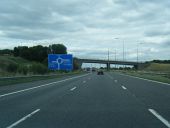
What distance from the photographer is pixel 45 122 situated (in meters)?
11.0

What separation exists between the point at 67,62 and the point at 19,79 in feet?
99.5

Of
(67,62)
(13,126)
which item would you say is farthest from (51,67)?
(13,126)

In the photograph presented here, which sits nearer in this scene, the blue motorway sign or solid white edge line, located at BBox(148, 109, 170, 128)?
solid white edge line, located at BBox(148, 109, 170, 128)

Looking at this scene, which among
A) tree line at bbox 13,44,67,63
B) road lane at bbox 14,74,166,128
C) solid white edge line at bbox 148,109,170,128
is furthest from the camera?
tree line at bbox 13,44,67,63

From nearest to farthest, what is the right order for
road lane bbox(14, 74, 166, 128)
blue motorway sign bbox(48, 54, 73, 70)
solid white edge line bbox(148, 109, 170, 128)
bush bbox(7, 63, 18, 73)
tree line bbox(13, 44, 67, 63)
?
road lane bbox(14, 74, 166, 128), solid white edge line bbox(148, 109, 170, 128), bush bbox(7, 63, 18, 73), blue motorway sign bbox(48, 54, 73, 70), tree line bbox(13, 44, 67, 63)

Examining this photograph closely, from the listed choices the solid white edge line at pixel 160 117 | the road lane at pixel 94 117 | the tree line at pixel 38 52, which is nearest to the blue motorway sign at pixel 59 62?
the road lane at pixel 94 117

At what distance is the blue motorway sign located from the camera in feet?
225

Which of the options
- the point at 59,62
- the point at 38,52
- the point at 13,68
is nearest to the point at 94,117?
the point at 13,68

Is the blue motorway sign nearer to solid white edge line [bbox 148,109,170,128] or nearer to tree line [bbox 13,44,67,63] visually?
solid white edge line [bbox 148,109,170,128]

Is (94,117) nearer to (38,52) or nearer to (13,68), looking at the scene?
(13,68)

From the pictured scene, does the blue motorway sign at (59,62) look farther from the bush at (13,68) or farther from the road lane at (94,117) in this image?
the road lane at (94,117)

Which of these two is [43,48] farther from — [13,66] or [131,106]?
[131,106]

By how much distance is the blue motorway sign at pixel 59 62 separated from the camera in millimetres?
68438

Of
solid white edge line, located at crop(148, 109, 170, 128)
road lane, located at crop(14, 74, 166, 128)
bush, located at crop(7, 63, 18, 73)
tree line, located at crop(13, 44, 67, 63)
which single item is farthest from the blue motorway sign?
tree line, located at crop(13, 44, 67, 63)
